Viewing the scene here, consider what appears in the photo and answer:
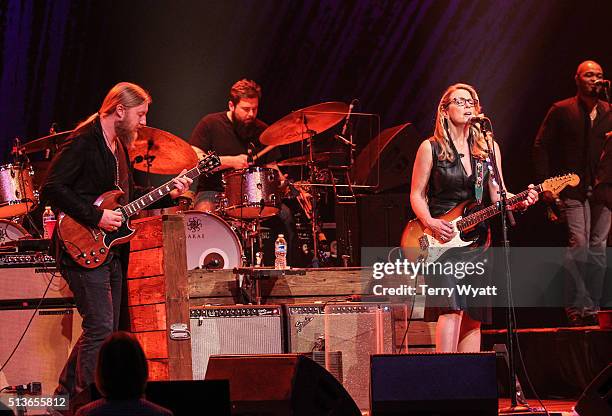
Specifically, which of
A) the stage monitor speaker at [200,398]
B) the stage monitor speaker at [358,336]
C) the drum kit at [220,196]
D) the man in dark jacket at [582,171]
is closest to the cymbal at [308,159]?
the drum kit at [220,196]

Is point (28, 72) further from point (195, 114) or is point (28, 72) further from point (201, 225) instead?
point (201, 225)

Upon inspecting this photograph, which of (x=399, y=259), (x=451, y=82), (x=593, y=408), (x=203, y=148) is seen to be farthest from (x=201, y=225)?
(x=593, y=408)

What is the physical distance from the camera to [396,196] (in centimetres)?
1053

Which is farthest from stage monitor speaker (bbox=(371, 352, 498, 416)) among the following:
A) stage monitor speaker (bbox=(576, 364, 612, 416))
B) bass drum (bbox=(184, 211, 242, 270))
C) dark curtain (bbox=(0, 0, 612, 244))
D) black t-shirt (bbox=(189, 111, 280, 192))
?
dark curtain (bbox=(0, 0, 612, 244))

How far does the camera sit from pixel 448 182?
718cm

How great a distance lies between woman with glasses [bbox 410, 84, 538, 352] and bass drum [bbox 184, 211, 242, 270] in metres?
2.68

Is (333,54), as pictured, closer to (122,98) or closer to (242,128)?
(242,128)

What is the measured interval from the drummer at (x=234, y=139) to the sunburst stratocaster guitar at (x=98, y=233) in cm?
339

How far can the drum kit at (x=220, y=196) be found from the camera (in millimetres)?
9227

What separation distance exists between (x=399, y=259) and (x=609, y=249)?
246cm

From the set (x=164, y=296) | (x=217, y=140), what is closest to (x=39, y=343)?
(x=164, y=296)

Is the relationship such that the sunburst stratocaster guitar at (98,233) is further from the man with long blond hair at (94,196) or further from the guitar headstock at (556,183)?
the guitar headstock at (556,183)

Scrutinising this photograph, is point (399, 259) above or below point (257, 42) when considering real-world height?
below

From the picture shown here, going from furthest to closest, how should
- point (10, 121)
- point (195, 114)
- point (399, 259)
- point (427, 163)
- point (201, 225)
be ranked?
point (195, 114)
point (10, 121)
point (201, 225)
point (399, 259)
point (427, 163)
